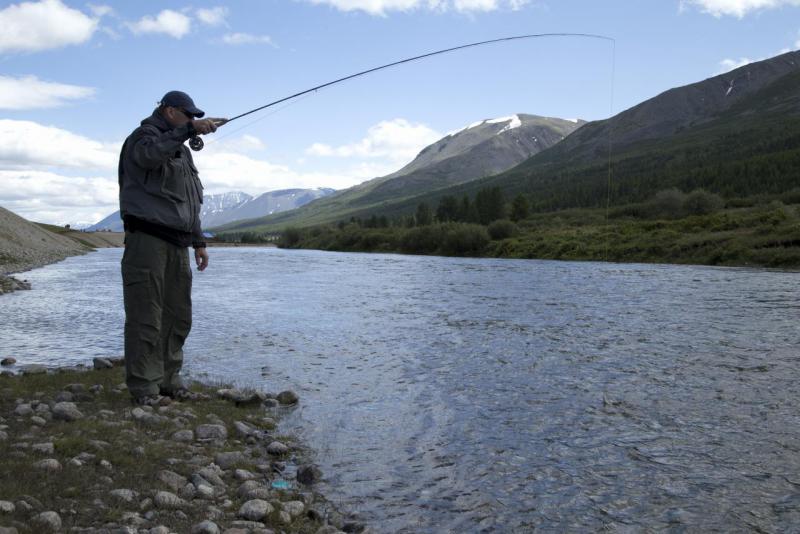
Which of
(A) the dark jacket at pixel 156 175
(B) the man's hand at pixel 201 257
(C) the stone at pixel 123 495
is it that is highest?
(A) the dark jacket at pixel 156 175

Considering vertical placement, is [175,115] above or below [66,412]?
above

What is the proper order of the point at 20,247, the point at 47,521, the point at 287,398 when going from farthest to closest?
1. the point at 20,247
2. the point at 287,398
3. the point at 47,521

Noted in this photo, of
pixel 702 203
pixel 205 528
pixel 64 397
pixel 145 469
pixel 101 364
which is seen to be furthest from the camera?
pixel 702 203

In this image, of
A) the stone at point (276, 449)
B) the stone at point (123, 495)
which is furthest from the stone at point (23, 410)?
the stone at point (123, 495)

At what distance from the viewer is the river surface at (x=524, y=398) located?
16.3 ft

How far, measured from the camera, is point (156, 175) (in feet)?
20.8

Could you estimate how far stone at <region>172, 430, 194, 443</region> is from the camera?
5.73 m

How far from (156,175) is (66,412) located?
8.08ft

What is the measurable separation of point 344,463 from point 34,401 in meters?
3.36

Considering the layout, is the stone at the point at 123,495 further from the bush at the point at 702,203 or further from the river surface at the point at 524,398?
the bush at the point at 702,203

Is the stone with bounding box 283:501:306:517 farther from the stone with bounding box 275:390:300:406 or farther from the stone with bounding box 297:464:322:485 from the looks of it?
the stone with bounding box 275:390:300:406

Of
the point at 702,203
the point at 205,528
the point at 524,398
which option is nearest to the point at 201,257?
the point at 205,528

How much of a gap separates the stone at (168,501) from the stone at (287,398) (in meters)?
3.66

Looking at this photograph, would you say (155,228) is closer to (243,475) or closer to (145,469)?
(145,469)
